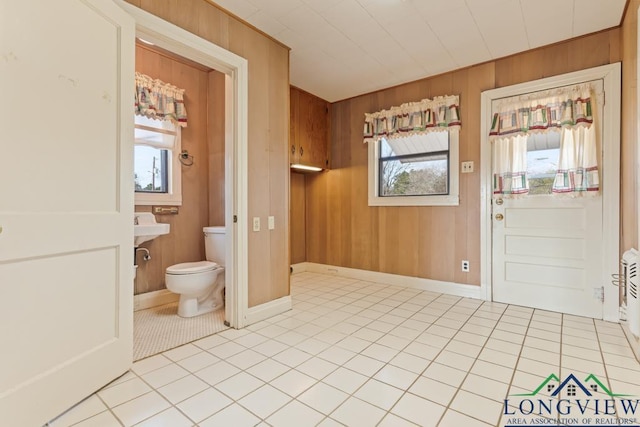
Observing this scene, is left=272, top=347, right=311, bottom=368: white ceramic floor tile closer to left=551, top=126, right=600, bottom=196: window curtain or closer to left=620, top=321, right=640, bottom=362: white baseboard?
left=620, top=321, right=640, bottom=362: white baseboard

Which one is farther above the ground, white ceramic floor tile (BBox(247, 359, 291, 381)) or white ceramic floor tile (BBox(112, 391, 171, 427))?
white ceramic floor tile (BBox(247, 359, 291, 381))

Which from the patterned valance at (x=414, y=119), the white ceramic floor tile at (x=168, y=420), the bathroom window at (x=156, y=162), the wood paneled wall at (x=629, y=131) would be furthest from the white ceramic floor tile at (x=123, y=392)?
the patterned valance at (x=414, y=119)

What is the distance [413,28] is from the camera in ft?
8.67

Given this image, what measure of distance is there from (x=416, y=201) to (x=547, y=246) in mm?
1372

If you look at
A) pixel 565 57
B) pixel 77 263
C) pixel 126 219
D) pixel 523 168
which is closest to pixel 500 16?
pixel 565 57

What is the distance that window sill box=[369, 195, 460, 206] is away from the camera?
3486mm

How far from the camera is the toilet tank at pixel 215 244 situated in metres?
3.14

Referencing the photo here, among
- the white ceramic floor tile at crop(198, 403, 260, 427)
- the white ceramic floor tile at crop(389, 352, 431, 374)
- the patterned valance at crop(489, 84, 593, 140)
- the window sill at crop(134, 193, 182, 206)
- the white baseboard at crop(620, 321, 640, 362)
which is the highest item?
the patterned valance at crop(489, 84, 593, 140)

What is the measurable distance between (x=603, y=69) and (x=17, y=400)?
14.6 ft

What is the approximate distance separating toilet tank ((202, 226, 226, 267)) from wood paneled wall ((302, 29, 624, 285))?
1829mm

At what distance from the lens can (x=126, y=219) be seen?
179cm

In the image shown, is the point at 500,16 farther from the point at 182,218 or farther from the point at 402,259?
the point at 182,218

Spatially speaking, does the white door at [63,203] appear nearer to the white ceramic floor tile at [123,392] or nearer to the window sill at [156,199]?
the white ceramic floor tile at [123,392]
